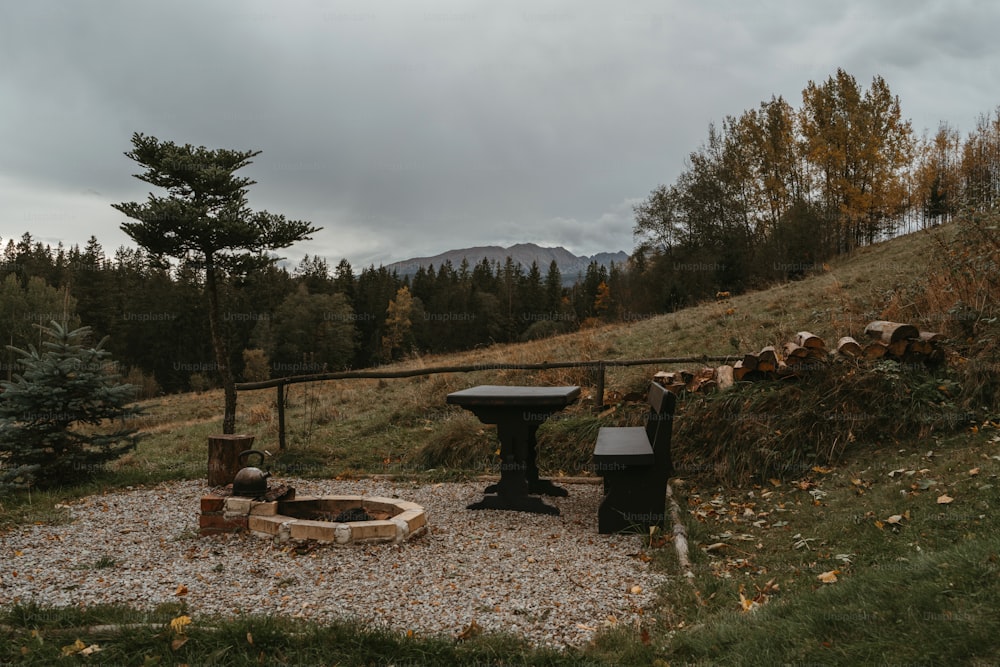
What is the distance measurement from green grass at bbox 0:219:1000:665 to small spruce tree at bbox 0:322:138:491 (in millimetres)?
279

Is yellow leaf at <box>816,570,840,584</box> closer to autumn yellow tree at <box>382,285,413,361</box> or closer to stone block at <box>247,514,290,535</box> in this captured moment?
stone block at <box>247,514,290,535</box>

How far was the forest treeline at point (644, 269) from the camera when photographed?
24.5m

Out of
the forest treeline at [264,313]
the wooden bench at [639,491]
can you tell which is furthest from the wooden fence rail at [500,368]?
the forest treeline at [264,313]

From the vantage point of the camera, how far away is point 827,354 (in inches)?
260

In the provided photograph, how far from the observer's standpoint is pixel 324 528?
15.1ft

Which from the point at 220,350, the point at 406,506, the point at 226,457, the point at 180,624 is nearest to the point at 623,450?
the point at 406,506

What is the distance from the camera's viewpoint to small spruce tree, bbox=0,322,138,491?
6.64m

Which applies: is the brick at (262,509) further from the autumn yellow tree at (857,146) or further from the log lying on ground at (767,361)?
the autumn yellow tree at (857,146)

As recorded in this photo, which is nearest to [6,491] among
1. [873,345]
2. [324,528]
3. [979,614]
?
[324,528]

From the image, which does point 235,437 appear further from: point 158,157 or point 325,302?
point 325,302

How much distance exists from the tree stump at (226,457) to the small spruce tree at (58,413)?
1353 millimetres

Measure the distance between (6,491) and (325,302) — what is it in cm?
4362

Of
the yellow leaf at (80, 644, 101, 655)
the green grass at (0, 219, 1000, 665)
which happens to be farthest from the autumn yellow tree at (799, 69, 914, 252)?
the yellow leaf at (80, 644, 101, 655)

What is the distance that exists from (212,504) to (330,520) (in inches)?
38.9
